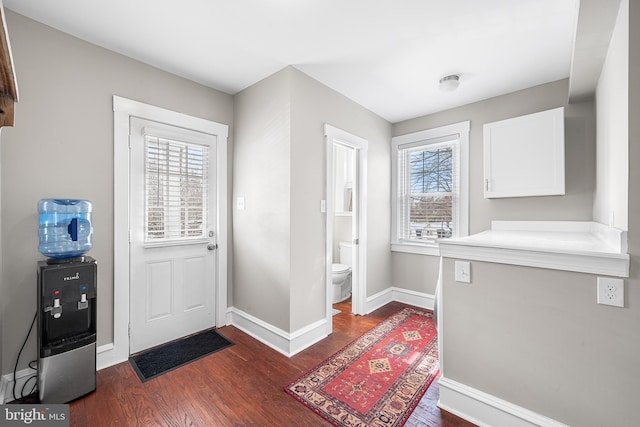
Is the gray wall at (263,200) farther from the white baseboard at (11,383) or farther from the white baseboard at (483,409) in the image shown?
the white baseboard at (11,383)

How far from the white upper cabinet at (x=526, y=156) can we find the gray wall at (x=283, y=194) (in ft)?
5.11

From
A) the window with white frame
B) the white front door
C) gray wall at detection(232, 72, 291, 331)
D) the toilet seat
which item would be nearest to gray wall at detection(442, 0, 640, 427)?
gray wall at detection(232, 72, 291, 331)

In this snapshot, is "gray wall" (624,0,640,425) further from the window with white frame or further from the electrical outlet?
the window with white frame

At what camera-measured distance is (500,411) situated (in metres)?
1.56

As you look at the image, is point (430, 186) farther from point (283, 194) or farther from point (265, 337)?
point (265, 337)

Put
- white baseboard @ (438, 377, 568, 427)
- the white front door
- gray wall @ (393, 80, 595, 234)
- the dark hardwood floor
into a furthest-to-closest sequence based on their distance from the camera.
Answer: gray wall @ (393, 80, 595, 234), the white front door, the dark hardwood floor, white baseboard @ (438, 377, 568, 427)

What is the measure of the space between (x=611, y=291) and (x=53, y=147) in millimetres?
3476

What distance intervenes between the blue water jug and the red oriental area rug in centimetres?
179

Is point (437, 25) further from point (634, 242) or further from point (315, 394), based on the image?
point (315, 394)

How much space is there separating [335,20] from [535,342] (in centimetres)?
234

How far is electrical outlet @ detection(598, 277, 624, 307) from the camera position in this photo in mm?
1273

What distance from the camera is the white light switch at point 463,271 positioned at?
1.71 metres

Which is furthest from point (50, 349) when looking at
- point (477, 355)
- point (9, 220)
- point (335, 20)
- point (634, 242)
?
point (634, 242)

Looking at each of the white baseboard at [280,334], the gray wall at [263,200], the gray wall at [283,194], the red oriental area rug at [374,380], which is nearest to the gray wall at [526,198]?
the red oriental area rug at [374,380]
